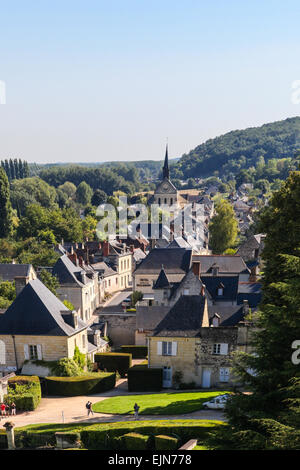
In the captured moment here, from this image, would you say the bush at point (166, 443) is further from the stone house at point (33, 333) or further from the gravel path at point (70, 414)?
the stone house at point (33, 333)

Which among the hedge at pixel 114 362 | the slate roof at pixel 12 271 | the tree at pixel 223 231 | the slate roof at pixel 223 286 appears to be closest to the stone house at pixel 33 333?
the hedge at pixel 114 362

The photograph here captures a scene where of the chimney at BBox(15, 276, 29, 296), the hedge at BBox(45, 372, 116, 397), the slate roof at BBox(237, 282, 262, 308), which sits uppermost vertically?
the chimney at BBox(15, 276, 29, 296)

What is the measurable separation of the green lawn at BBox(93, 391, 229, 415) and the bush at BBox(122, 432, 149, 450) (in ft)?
11.9

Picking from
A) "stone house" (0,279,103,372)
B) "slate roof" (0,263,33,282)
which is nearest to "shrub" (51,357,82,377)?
"stone house" (0,279,103,372)

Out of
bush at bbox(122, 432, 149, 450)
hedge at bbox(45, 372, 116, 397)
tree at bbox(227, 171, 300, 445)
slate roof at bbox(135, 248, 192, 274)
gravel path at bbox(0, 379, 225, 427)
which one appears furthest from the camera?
slate roof at bbox(135, 248, 192, 274)

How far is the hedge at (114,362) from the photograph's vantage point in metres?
34.6

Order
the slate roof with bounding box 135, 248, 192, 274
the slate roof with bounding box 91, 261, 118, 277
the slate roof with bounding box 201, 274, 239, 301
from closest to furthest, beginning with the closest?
the slate roof with bounding box 201, 274, 239, 301 → the slate roof with bounding box 135, 248, 192, 274 → the slate roof with bounding box 91, 261, 118, 277

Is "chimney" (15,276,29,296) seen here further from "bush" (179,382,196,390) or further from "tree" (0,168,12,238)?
"tree" (0,168,12,238)

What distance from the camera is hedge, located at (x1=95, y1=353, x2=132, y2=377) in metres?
34.6

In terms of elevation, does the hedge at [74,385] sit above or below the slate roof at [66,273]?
below

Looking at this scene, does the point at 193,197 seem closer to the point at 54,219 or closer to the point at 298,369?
the point at 54,219

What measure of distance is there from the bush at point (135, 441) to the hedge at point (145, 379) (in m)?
9.02
